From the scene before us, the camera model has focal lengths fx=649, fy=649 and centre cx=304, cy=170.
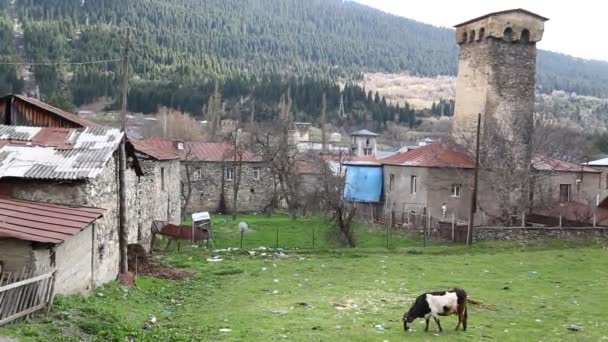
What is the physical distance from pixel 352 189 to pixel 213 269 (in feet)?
84.2

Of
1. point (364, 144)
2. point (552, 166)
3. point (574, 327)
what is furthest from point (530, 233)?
point (364, 144)

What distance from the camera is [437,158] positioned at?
43.1 m

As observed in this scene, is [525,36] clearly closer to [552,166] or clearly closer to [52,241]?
[552,166]

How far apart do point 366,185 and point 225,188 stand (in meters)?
17.0

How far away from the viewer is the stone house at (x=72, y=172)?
18.2 metres

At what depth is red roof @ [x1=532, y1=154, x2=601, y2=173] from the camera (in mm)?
46156

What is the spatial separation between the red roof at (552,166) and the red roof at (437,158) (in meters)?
5.65

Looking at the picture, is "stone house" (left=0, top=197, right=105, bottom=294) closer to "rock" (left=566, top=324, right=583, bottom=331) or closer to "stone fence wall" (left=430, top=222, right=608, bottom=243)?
"rock" (left=566, top=324, right=583, bottom=331)

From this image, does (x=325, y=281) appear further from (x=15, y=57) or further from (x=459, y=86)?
(x=15, y=57)

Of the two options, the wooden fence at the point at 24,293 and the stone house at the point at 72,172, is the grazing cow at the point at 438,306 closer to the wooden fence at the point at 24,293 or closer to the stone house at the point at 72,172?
the wooden fence at the point at 24,293

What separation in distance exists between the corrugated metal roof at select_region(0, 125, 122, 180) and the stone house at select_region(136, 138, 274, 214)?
116 ft

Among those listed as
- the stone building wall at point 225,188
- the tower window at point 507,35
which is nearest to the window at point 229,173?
the stone building wall at point 225,188

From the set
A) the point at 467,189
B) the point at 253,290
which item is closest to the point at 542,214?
the point at 467,189

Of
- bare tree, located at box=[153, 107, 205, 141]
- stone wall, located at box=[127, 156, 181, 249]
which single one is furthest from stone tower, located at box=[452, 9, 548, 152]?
bare tree, located at box=[153, 107, 205, 141]
